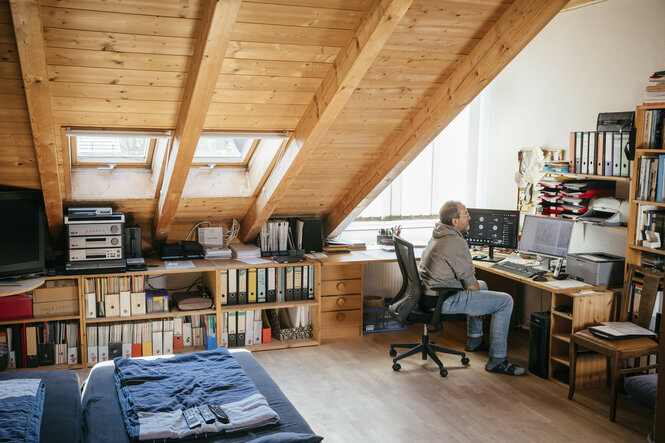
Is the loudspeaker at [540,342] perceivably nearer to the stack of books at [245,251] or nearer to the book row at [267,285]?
the book row at [267,285]

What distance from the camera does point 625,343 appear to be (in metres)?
3.91

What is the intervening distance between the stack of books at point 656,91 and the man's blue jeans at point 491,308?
A: 162cm

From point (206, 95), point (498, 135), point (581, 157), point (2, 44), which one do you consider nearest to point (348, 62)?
point (206, 95)

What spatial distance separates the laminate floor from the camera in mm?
3676

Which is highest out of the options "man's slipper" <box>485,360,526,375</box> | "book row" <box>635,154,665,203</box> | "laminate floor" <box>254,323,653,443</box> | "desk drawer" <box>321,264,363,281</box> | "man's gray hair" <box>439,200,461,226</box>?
"book row" <box>635,154,665,203</box>

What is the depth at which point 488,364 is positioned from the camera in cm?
466

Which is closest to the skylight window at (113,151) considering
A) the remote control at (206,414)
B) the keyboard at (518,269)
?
the remote control at (206,414)

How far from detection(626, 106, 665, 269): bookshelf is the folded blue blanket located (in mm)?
2709

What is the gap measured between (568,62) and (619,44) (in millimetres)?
526

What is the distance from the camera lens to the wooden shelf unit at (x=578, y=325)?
4.23 m

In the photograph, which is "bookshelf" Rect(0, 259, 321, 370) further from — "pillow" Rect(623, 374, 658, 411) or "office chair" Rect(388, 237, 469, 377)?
"pillow" Rect(623, 374, 658, 411)

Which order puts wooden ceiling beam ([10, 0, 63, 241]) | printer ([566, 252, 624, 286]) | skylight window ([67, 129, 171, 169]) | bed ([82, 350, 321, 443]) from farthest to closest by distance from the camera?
skylight window ([67, 129, 171, 169]), printer ([566, 252, 624, 286]), wooden ceiling beam ([10, 0, 63, 241]), bed ([82, 350, 321, 443])

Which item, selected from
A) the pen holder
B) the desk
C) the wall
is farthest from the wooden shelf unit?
the pen holder

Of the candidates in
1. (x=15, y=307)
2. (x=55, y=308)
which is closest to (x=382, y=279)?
(x=55, y=308)
